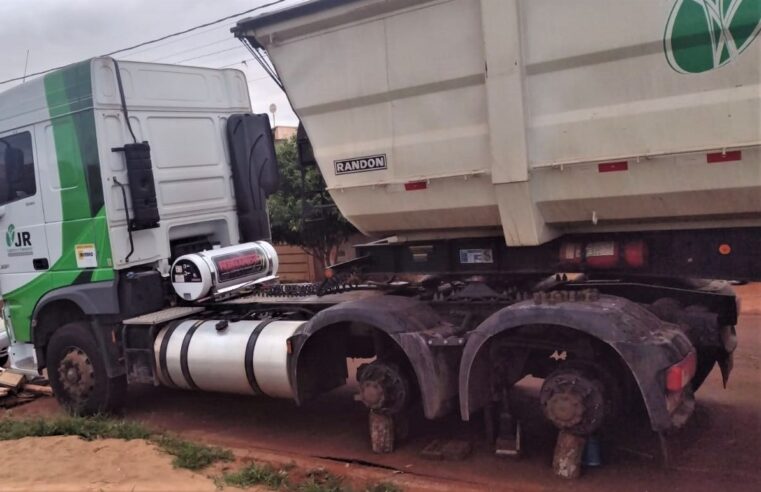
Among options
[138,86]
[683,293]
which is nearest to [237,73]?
[138,86]

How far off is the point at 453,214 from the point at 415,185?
1.04 ft

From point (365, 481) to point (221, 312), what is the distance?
2.42 metres

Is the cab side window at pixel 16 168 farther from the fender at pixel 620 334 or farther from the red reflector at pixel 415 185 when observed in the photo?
the fender at pixel 620 334

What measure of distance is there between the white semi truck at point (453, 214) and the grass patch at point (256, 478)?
2.53 feet

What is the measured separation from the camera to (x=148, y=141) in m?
6.50

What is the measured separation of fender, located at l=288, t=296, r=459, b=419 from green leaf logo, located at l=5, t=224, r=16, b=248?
3.55 meters

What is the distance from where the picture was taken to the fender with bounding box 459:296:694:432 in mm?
3916

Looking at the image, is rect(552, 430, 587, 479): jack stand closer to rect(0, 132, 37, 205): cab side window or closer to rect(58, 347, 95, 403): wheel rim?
rect(58, 347, 95, 403): wheel rim

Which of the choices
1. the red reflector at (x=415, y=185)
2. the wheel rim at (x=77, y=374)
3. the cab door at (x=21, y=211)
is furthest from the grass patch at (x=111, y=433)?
the red reflector at (x=415, y=185)

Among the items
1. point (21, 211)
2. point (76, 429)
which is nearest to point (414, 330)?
point (76, 429)

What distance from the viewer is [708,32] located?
12.1 ft

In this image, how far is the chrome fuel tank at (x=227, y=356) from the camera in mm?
5488

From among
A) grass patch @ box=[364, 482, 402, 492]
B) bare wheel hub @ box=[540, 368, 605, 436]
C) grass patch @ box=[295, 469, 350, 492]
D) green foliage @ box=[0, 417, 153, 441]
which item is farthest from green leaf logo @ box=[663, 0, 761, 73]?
green foliage @ box=[0, 417, 153, 441]

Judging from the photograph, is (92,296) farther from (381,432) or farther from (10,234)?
(381,432)
